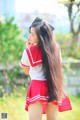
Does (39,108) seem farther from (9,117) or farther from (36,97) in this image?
(9,117)

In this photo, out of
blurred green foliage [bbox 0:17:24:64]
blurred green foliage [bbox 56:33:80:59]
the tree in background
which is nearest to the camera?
the tree in background

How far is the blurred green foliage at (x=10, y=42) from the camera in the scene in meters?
4.11

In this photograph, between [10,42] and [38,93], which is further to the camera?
[10,42]

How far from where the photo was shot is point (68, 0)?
13.1 ft

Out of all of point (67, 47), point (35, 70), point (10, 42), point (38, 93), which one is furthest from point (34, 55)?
point (67, 47)

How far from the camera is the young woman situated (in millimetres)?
2898

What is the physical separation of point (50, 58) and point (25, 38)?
43.6 inches

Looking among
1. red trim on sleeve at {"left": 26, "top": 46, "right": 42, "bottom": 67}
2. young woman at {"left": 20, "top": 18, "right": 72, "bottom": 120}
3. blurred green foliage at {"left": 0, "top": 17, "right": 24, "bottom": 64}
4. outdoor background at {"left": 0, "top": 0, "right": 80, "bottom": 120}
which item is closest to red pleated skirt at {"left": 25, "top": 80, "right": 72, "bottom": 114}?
young woman at {"left": 20, "top": 18, "right": 72, "bottom": 120}

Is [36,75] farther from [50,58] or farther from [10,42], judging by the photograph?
[10,42]

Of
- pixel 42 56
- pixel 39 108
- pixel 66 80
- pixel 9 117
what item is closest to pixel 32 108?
pixel 39 108

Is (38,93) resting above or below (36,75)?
below

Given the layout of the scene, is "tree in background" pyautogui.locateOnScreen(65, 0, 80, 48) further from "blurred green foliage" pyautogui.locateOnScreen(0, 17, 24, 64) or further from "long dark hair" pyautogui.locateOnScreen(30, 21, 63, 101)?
"long dark hair" pyautogui.locateOnScreen(30, 21, 63, 101)

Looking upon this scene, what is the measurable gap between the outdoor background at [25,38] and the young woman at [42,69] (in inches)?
38.9

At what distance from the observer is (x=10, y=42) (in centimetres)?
414
